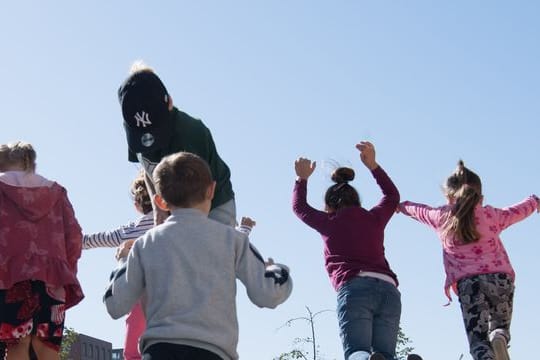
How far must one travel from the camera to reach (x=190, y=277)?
511 centimetres

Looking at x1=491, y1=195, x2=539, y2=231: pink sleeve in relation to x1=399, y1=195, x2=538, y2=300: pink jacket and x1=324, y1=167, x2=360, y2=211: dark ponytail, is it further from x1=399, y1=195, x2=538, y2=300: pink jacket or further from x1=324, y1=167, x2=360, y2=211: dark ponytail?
x1=324, y1=167, x2=360, y2=211: dark ponytail

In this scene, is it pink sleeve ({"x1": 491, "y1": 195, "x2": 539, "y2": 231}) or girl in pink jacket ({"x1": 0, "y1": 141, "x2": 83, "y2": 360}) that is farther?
pink sleeve ({"x1": 491, "y1": 195, "x2": 539, "y2": 231})

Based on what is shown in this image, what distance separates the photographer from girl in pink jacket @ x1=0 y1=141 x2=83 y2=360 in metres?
7.37

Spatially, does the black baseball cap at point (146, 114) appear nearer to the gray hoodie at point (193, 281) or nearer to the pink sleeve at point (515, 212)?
the gray hoodie at point (193, 281)

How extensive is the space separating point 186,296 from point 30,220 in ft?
9.73

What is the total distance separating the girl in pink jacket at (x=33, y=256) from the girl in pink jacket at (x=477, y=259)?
3387 millimetres

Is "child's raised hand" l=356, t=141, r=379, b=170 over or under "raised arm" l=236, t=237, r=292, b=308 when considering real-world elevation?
over

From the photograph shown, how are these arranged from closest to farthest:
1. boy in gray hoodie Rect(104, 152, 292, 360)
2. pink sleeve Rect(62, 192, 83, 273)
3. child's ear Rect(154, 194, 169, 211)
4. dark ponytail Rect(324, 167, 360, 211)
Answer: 1. boy in gray hoodie Rect(104, 152, 292, 360)
2. child's ear Rect(154, 194, 169, 211)
3. pink sleeve Rect(62, 192, 83, 273)
4. dark ponytail Rect(324, 167, 360, 211)

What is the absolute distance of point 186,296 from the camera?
5059mm

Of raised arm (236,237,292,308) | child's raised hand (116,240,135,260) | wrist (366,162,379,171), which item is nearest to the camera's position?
raised arm (236,237,292,308)

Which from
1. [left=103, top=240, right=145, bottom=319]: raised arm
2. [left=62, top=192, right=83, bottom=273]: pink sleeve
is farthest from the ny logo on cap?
[left=62, top=192, right=83, bottom=273]: pink sleeve

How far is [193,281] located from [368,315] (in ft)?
9.54

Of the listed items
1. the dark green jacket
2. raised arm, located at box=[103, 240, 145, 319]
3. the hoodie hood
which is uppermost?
the hoodie hood

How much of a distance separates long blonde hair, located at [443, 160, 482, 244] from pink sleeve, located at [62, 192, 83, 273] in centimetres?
336
